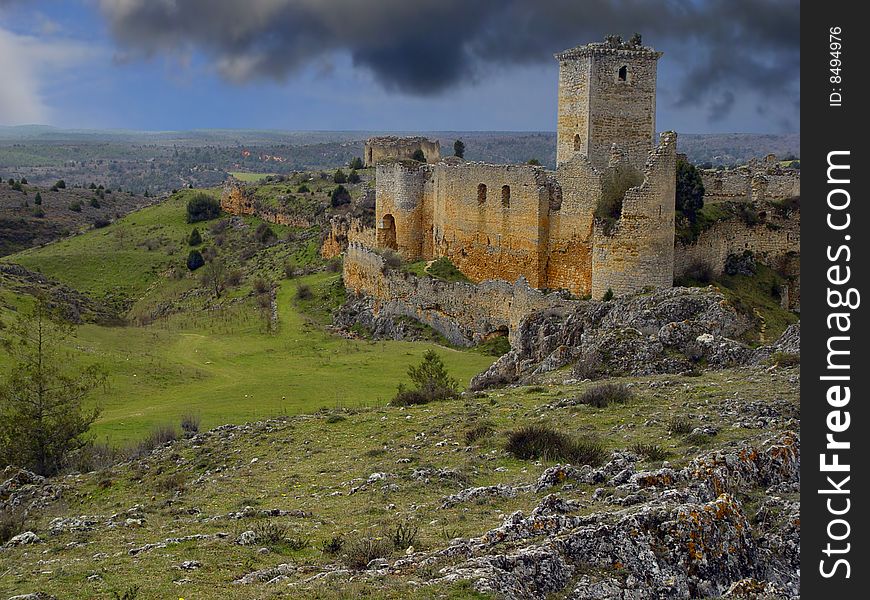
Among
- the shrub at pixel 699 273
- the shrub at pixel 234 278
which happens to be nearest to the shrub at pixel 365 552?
the shrub at pixel 699 273

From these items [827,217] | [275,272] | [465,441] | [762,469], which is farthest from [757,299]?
[275,272]

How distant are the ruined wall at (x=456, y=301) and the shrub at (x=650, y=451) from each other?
14.4m

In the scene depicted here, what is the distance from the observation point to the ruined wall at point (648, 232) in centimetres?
2569

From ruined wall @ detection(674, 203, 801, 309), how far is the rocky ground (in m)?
12.8

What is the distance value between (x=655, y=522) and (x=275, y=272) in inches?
1832

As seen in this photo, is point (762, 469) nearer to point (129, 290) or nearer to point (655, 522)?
point (655, 522)

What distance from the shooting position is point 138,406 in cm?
2450

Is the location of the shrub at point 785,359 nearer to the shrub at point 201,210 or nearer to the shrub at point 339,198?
the shrub at point 339,198

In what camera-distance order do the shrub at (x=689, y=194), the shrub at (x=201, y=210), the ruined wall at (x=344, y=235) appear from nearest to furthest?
the shrub at (x=689, y=194), the ruined wall at (x=344, y=235), the shrub at (x=201, y=210)

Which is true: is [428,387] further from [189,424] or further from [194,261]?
[194,261]

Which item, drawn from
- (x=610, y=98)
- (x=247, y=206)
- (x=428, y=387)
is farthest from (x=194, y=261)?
(x=428, y=387)

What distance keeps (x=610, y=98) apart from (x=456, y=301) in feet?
28.3

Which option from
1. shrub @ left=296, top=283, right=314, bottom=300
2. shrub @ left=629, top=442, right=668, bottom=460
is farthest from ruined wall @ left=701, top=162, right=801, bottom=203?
shrub @ left=629, top=442, right=668, bottom=460

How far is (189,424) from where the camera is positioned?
2055 cm
